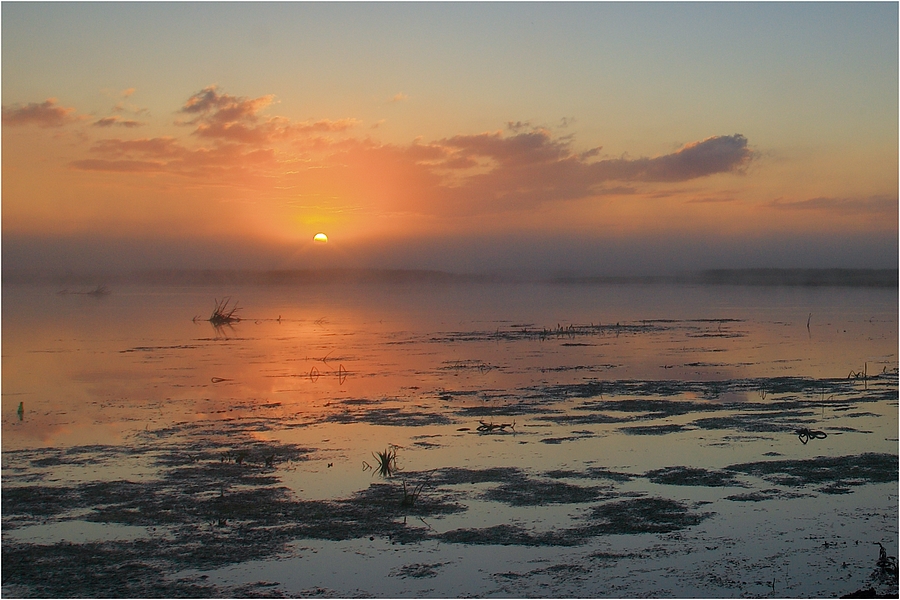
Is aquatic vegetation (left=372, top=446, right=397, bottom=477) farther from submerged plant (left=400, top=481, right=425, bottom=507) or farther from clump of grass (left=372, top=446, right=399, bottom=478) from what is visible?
submerged plant (left=400, top=481, right=425, bottom=507)

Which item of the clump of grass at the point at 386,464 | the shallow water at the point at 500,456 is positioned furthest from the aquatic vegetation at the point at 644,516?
the clump of grass at the point at 386,464

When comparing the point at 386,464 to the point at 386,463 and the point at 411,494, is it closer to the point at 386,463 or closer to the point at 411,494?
the point at 386,463

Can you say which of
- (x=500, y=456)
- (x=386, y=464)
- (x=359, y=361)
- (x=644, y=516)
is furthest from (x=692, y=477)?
(x=359, y=361)

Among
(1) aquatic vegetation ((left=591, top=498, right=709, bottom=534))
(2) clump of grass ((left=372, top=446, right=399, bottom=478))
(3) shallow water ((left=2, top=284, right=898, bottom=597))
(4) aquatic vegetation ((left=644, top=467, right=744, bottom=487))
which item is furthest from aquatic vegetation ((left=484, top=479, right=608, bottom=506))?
(2) clump of grass ((left=372, top=446, right=399, bottom=478))

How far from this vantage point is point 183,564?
679cm

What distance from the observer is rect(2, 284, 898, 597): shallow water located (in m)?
6.73

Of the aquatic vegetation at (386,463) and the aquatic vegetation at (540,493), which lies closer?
the aquatic vegetation at (540,493)

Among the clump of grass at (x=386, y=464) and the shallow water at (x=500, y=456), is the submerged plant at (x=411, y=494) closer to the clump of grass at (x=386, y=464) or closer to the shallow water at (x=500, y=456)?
the shallow water at (x=500, y=456)

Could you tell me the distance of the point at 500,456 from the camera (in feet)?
33.7

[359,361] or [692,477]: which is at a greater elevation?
[359,361]

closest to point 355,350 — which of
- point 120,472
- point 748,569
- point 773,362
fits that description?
point 773,362

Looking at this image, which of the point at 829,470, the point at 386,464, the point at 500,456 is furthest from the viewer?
the point at 500,456

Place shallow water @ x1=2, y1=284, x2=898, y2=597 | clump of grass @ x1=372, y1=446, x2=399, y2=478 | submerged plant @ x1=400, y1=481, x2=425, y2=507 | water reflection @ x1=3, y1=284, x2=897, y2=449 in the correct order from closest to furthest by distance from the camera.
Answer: shallow water @ x1=2, y1=284, x2=898, y2=597
submerged plant @ x1=400, y1=481, x2=425, y2=507
clump of grass @ x1=372, y1=446, x2=399, y2=478
water reflection @ x1=3, y1=284, x2=897, y2=449

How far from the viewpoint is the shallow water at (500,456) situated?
6.73m
